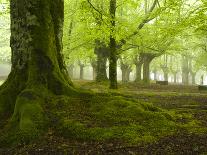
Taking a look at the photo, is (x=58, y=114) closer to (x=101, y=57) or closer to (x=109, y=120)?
(x=109, y=120)

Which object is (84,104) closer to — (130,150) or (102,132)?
(102,132)

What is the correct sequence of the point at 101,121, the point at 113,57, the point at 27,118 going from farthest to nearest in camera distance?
the point at 113,57, the point at 101,121, the point at 27,118

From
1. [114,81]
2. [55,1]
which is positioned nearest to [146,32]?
[114,81]

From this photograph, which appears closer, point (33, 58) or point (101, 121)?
point (101, 121)

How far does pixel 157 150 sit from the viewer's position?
703cm

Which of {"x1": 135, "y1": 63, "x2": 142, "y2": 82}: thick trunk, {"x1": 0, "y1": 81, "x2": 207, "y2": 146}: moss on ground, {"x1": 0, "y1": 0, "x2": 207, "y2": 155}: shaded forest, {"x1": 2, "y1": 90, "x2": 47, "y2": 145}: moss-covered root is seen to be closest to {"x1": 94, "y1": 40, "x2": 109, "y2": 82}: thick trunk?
{"x1": 135, "y1": 63, "x2": 142, "y2": 82}: thick trunk

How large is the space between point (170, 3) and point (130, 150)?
35.4 ft

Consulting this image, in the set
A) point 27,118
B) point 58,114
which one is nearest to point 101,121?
point 58,114

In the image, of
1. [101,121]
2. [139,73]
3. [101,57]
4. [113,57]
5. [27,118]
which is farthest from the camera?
[139,73]

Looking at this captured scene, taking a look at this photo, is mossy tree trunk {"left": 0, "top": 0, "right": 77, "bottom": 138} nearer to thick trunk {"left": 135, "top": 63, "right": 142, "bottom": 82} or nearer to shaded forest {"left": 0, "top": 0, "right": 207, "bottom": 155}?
shaded forest {"left": 0, "top": 0, "right": 207, "bottom": 155}

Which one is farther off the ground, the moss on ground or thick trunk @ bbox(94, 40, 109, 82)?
thick trunk @ bbox(94, 40, 109, 82)

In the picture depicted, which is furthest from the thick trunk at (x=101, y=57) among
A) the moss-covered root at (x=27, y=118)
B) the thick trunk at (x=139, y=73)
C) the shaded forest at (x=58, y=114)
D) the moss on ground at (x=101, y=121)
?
the moss-covered root at (x=27, y=118)

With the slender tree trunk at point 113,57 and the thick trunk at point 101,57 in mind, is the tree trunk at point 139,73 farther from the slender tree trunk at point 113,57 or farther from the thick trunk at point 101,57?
the slender tree trunk at point 113,57

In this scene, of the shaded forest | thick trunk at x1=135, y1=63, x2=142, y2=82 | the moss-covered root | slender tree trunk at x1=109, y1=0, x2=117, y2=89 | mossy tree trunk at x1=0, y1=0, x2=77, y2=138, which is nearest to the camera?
the shaded forest
